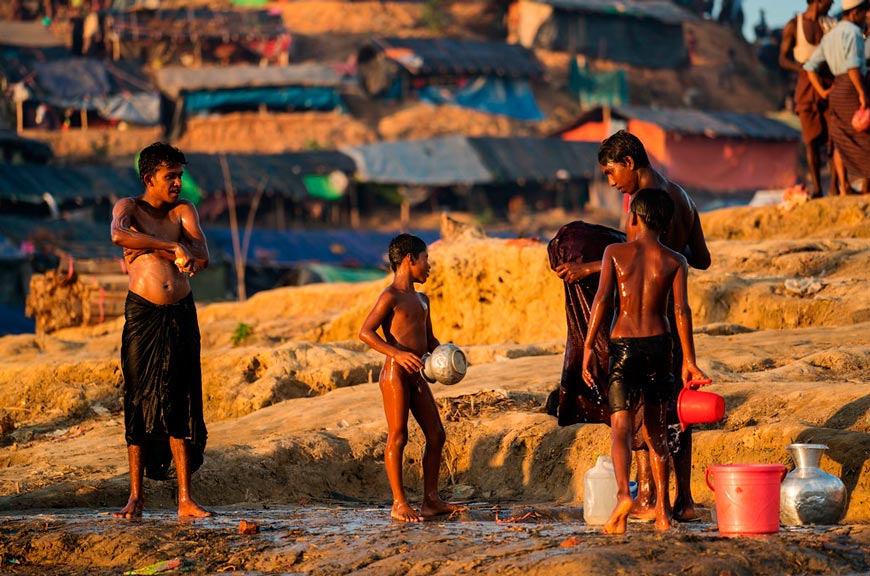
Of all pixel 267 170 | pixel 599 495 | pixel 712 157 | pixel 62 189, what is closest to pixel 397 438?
pixel 599 495

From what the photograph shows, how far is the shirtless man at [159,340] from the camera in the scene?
7195 mm

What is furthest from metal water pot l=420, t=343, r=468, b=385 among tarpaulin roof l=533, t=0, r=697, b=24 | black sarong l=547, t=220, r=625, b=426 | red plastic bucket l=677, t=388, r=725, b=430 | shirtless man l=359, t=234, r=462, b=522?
tarpaulin roof l=533, t=0, r=697, b=24

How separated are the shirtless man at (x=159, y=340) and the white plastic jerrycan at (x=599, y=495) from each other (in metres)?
1.88

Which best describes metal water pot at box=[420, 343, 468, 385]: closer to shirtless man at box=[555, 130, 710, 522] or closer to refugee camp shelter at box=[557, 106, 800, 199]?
shirtless man at box=[555, 130, 710, 522]

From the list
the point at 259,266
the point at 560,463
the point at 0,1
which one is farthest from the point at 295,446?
the point at 0,1

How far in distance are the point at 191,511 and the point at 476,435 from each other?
2099 mm

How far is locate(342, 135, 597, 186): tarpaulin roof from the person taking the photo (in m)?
45.2

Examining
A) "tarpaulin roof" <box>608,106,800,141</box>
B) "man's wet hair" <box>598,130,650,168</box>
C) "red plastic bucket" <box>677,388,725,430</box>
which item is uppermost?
"tarpaulin roof" <box>608,106,800,141</box>

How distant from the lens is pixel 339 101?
51.7 m

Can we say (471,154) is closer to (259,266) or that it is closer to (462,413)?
(259,266)

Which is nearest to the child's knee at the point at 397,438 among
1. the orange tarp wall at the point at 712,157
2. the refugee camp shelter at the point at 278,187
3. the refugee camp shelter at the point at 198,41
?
the refugee camp shelter at the point at 278,187

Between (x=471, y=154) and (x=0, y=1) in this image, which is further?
(x=0, y=1)

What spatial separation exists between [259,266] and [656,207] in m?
32.3

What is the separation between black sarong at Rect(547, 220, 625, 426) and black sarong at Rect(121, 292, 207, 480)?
1.76 metres
